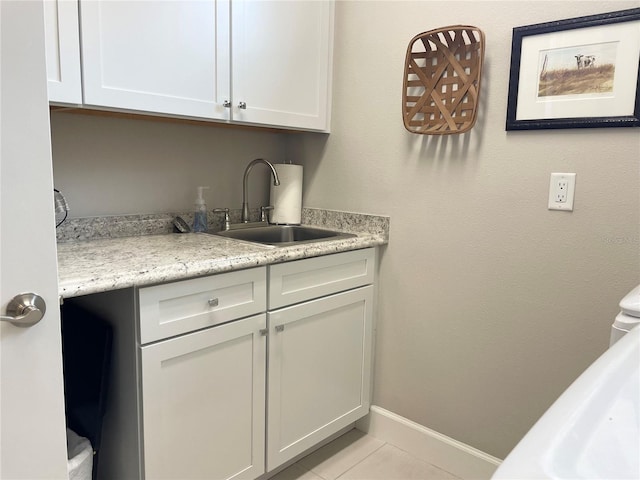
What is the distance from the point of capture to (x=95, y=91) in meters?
1.39

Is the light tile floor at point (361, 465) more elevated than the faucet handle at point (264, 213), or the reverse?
the faucet handle at point (264, 213)

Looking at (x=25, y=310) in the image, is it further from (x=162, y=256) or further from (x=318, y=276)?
(x=318, y=276)

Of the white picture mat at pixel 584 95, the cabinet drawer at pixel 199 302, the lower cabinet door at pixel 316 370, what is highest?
the white picture mat at pixel 584 95

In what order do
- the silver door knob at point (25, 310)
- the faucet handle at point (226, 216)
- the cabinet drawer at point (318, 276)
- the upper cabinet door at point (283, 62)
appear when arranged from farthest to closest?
the faucet handle at point (226, 216) → the upper cabinet door at point (283, 62) → the cabinet drawer at point (318, 276) → the silver door knob at point (25, 310)

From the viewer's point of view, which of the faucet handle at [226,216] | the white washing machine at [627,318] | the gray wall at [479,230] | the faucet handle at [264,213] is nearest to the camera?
the white washing machine at [627,318]

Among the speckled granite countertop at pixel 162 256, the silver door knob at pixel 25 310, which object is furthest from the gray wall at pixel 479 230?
the silver door knob at pixel 25 310

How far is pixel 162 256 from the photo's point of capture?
145 centimetres

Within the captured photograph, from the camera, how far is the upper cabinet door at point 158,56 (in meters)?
1.38

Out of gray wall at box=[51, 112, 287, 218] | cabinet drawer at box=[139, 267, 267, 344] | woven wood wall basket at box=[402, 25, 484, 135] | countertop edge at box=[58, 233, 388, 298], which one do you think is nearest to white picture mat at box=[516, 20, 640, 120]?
woven wood wall basket at box=[402, 25, 484, 135]

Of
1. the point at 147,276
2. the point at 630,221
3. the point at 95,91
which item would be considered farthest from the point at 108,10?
the point at 630,221

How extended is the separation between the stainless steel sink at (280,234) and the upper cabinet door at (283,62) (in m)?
0.46

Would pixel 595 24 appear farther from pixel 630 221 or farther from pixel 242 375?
pixel 242 375

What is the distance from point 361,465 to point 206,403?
2.68ft

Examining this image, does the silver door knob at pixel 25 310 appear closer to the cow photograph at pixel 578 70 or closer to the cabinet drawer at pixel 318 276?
the cabinet drawer at pixel 318 276
